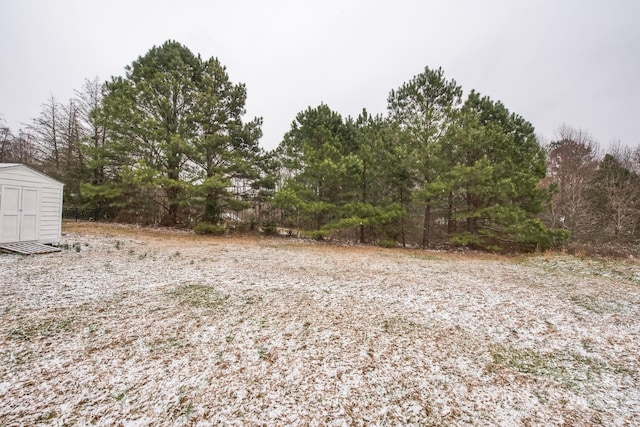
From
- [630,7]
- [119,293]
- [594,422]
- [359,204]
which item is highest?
[630,7]

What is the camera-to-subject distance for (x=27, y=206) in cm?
671

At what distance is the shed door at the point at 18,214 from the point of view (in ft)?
20.6

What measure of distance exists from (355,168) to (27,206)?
10.7 metres

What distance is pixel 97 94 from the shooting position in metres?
16.5

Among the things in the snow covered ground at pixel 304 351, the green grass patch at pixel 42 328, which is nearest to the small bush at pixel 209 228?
the snow covered ground at pixel 304 351

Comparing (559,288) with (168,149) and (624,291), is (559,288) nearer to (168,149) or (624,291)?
(624,291)

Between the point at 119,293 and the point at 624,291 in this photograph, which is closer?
the point at 119,293

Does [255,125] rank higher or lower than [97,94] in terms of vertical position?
lower

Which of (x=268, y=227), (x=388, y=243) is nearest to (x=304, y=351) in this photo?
(x=388, y=243)

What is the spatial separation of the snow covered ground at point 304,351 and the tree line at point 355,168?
5.79 metres

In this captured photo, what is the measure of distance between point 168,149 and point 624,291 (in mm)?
15919

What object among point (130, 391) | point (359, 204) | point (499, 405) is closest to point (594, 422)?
point (499, 405)

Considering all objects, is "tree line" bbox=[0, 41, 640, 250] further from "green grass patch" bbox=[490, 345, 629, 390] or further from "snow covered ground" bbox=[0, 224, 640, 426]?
"green grass patch" bbox=[490, 345, 629, 390]

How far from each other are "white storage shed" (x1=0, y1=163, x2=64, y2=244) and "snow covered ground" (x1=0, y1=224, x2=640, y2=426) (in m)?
2.62
